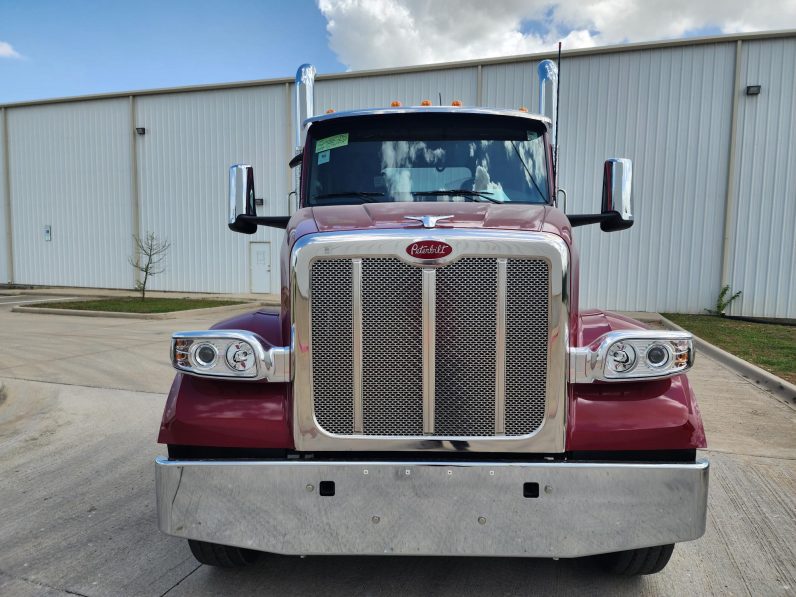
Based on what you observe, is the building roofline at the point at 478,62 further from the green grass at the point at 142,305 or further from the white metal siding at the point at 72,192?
the green grass at the point at 142,305

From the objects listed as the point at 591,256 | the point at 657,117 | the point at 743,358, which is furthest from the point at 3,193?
the point at 743,358

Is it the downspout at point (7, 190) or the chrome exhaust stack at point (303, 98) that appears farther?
the downspout at point (7, 190)

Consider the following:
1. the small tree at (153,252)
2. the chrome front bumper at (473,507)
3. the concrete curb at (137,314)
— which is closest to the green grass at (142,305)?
the concrete curb at (137,314)

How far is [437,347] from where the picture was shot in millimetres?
Answer: 2492

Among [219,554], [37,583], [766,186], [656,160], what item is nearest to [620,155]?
[656,160]

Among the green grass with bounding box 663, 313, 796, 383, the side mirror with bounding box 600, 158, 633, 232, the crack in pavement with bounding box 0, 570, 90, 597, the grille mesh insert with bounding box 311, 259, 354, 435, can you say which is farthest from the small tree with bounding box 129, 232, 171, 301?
the grille mesh insert with bounding box 311, 259, 354, 435

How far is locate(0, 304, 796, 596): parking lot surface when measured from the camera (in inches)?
113

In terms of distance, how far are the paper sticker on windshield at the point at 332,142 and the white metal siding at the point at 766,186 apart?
14606mm

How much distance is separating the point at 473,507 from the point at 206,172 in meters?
20.2

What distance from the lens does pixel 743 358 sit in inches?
356

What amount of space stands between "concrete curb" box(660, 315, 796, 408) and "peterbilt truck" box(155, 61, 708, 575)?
16.7ft

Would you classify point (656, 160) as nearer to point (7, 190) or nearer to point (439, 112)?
point (439, 112)

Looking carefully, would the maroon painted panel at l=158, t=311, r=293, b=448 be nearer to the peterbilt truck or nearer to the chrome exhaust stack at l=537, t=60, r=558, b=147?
the peterbilt truck

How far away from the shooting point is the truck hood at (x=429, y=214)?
2.61 m
